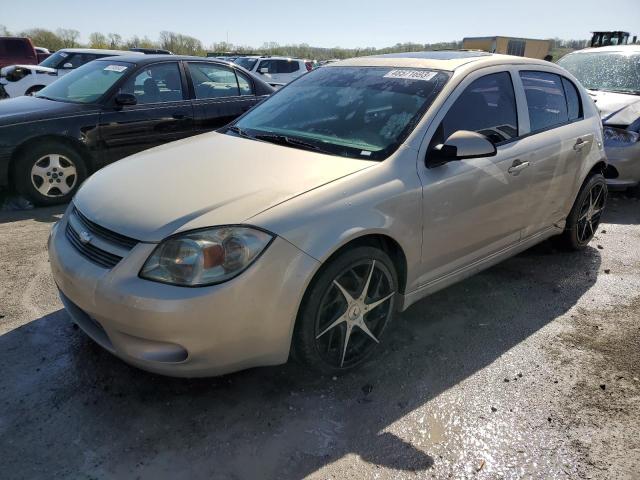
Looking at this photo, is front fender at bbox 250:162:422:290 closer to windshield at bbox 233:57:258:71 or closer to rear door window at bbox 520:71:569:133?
rear door window at bbox 520:71:569:133

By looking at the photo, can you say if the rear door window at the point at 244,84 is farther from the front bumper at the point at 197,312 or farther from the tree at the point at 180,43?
the tree at the point at 180,43

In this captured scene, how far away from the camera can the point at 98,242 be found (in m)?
2.40

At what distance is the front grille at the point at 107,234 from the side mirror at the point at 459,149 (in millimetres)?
1632

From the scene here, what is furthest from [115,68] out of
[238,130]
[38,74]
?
[38,74]

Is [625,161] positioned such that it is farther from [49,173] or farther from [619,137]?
[49,173]

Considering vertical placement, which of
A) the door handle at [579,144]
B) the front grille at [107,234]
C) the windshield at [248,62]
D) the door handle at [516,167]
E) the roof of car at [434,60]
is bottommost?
the front grille at [107,234]

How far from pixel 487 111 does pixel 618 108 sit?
4.19 m

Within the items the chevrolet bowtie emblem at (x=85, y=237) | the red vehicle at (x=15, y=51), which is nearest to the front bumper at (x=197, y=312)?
the chevrolet bowtie emblem at (x=85, y=237)

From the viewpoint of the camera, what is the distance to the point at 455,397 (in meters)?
2.64

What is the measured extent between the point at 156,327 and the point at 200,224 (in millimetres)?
480

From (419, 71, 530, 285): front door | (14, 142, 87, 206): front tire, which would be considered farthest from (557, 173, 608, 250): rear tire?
(14, 142, 87, 206): front tire

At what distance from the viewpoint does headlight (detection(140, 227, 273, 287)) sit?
2172mm

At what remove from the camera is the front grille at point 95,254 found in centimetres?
230

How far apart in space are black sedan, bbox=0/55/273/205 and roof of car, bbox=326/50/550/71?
2.86 meters
